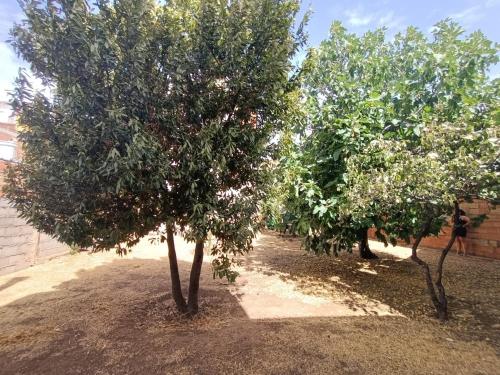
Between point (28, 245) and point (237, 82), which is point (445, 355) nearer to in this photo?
point (237, 82)

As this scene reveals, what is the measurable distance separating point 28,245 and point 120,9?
26.9 feet

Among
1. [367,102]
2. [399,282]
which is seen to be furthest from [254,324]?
[367,102]

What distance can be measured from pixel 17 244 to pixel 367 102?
10.1m

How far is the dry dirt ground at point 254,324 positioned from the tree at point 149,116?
133cm

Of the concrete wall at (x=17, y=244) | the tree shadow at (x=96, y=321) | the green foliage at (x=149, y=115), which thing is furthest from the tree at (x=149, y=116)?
the concrete wall at (x=17, y=244)

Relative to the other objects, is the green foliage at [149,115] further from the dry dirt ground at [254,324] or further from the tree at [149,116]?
the dry dirt ground at [254,324]

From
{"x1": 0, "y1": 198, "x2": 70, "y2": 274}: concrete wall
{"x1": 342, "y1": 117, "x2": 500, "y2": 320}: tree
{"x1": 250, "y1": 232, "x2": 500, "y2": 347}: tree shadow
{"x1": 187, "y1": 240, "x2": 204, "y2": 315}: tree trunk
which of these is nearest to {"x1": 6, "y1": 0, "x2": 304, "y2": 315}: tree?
{"x1": 187, "y1": 240, "x2": 204, "y2": 315}: tree trunk

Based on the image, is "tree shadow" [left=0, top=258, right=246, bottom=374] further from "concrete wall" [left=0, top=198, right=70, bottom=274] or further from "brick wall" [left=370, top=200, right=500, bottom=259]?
"brick wall" [left=370, top=200, right=500, bottom=259]

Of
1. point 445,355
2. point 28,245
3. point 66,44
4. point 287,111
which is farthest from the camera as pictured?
point 28,245

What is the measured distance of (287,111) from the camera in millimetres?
5117

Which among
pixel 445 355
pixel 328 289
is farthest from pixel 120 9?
pixel 328 289

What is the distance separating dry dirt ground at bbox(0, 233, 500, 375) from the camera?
404 cm

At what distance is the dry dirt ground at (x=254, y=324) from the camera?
159 inches

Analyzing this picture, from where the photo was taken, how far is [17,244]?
27.7 feet
